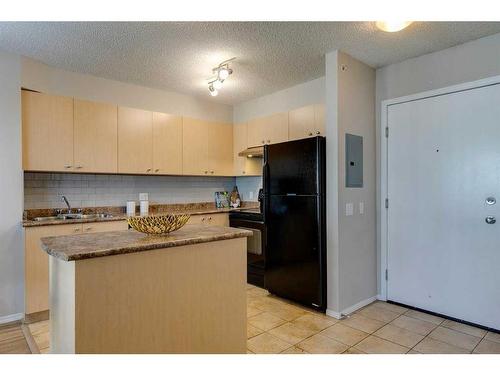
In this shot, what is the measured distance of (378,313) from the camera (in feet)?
9.79

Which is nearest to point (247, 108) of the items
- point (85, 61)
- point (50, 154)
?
point (85, 61)

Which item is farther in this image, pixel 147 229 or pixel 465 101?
pixel 465 101

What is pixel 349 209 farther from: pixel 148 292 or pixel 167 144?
pixel 167 144

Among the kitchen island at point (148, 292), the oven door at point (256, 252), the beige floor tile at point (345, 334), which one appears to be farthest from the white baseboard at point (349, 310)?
the kitchen island at point (148, 292)

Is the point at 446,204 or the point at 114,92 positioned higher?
the point at 114,92

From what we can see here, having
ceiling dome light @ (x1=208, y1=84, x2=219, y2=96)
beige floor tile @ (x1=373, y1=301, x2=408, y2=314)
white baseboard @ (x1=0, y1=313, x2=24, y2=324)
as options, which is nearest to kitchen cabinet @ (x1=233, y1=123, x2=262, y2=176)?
ceiling dome light @ (x1=208, y1=84, x2=219, y2=96)

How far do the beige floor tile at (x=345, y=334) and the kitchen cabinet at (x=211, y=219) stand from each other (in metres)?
1.97

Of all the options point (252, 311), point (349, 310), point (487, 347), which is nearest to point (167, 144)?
point (252, 311)

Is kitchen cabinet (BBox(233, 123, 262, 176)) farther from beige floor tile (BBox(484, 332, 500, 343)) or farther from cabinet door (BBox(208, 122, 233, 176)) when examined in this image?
beige floor tile (BBox(484, 332, 500, 343))

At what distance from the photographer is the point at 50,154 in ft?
10.3

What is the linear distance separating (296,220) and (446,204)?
1.37 m

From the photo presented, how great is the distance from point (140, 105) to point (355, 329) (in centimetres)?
335

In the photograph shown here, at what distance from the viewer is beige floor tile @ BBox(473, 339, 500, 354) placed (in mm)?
2258

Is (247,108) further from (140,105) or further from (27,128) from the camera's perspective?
(27,128)
